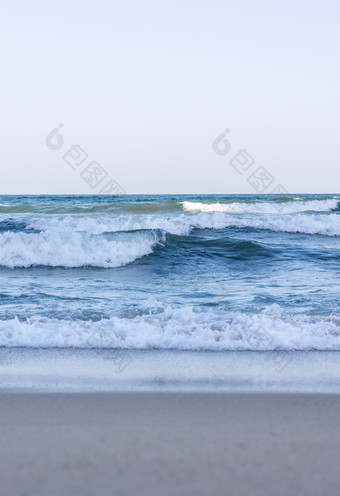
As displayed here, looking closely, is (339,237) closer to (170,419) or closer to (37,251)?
(37,251)

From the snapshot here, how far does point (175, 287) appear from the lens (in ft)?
24.7

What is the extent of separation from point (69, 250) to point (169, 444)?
25.8ft

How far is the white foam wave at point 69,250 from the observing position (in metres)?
9.62

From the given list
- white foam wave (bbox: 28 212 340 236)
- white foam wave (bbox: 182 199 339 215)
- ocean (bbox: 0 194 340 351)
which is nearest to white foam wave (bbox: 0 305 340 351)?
ocean (bbox: 0 194 340 351)

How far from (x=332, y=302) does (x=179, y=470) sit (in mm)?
4343

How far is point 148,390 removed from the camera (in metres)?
3.09

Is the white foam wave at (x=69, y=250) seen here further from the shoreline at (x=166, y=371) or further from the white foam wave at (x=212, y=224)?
the shoreline at (x=166, y=371)

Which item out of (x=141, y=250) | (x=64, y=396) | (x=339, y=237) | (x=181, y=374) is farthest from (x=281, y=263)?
(x=64, y=396)

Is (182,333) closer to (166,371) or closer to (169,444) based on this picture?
(166,371)

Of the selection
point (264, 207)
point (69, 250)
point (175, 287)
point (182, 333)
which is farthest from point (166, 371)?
point (264, 207)

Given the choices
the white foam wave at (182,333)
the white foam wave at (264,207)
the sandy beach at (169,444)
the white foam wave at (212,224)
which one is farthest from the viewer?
the white foam wave at (264,207)

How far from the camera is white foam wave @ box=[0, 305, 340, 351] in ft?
13.8

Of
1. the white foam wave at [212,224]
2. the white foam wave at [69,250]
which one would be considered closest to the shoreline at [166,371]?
the white foam wave at [69,250]

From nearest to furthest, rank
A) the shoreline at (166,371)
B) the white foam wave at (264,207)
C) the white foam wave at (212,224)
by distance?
the shoreline at (166,371) < the white foam wave at (212,224) < the white foam wave at (264,207)
